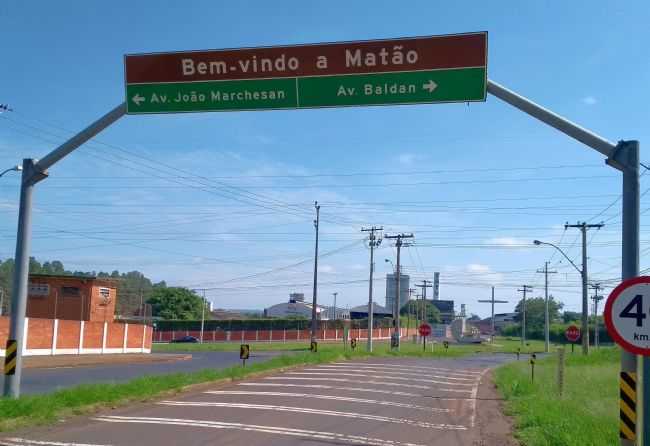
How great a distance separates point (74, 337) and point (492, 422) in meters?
39.9

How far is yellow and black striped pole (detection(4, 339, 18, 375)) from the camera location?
48.4ft

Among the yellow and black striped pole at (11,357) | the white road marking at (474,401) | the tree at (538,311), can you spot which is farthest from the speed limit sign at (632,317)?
the tree at (538,311)

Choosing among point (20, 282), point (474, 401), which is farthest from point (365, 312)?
point (20, 282)

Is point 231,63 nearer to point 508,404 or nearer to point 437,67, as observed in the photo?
point 437,67

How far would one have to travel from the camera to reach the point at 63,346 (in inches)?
1930

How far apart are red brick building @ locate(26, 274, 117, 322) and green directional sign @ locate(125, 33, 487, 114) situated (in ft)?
169

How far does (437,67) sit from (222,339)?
87.1 m

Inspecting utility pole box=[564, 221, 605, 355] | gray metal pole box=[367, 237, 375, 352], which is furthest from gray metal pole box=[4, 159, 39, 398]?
gray metal pole box=[367, 237, 375, 352]

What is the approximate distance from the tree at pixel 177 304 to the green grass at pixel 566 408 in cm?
8864

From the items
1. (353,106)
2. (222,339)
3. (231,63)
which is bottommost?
(222,339)

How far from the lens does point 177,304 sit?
11512cm

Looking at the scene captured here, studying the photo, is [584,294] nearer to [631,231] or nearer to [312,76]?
[312,76]

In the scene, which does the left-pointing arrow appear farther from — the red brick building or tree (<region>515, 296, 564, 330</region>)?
tree (<region>515, 296, 564, 330</region>)

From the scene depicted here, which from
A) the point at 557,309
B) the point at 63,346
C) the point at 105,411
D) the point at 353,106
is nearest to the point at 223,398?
the point at 105,411
